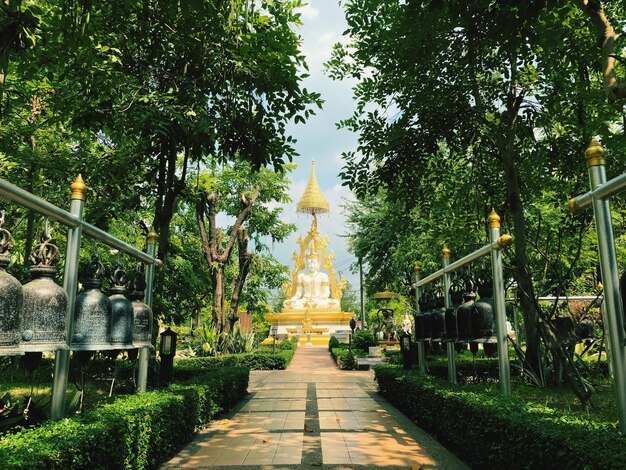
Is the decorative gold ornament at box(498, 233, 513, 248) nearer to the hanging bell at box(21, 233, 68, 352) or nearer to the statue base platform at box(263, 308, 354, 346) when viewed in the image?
the hanging bell at box(21, 233, 68, 352)

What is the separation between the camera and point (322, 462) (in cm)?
539

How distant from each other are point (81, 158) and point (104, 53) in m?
4.97

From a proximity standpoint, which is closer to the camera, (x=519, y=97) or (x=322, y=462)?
(x=322, y=462)

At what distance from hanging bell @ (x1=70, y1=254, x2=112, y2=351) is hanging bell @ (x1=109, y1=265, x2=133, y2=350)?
0.25 m

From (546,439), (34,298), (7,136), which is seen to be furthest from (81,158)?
(546,439)

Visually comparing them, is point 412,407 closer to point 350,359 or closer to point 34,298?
point 34,298

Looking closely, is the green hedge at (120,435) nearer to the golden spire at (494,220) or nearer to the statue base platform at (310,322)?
the golden spire at (494,220)

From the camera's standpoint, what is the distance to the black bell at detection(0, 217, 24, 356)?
2725mm

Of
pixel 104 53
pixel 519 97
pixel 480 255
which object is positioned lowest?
pixel 480 255

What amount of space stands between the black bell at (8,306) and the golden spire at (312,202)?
124 ft

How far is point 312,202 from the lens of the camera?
40.7 m

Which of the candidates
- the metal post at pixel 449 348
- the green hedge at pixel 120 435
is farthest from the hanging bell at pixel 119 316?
the metal post at pixel 449 348

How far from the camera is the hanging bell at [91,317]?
4043mm

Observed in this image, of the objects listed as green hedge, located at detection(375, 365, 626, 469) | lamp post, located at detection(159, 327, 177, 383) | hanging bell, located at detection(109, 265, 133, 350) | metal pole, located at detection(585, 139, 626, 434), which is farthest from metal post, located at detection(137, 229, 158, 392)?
metal pole, located at detection(585, 139, 626, 434)
